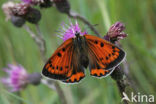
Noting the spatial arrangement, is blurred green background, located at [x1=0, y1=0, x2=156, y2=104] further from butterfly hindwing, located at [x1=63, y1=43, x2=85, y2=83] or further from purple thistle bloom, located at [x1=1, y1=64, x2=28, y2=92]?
butterfly hindwing, located at [x1=63, y1=43, x2=85, y2=83]

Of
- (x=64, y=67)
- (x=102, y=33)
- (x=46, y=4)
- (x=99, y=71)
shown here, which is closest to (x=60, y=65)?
(x=64, y=67)

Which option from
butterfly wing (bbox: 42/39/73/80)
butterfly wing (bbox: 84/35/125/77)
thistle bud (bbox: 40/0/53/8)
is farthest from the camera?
thistle bud (bbox: 40/0/53/8)

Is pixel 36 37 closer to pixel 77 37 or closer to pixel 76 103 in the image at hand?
pixel 77 37

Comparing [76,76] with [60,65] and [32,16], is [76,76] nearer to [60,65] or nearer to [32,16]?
[60,65]

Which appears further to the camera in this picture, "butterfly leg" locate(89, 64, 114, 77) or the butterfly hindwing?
the butterfly hindwing

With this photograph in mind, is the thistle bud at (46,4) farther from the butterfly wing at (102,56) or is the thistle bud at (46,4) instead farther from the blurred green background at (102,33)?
the butterfly wing at (102,56)

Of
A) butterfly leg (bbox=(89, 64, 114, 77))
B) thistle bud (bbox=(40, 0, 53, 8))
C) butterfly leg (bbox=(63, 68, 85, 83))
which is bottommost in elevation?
butterfly leg (bbox=(63, 68, 85, 83))

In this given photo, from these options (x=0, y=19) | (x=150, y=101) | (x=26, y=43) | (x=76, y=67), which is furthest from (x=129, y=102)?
(x=0, y=19)

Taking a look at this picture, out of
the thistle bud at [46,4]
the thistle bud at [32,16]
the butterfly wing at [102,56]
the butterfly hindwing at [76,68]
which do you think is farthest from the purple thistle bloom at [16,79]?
the butterfly wing at [102,56]

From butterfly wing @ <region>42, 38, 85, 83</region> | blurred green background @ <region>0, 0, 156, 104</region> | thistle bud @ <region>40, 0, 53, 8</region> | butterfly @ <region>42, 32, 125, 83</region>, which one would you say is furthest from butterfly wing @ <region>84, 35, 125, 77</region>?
blurred green background @ <region>0, 0, 156, 104</region>
